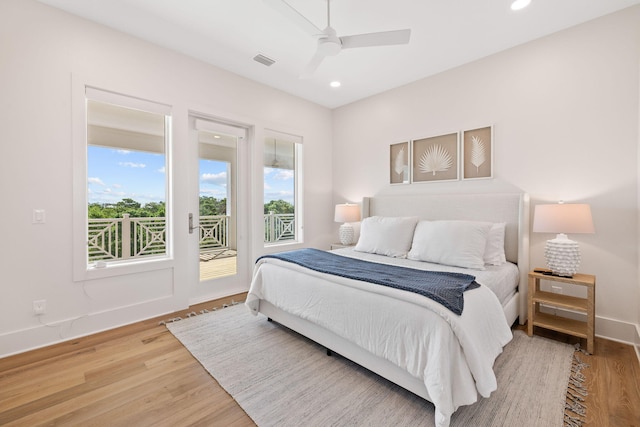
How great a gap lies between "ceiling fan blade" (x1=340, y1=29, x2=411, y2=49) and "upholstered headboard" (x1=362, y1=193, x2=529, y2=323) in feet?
6.27

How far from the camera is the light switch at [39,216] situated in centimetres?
239

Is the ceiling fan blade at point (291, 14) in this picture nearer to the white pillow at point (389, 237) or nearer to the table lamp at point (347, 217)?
the white pillow at point (389, 237)

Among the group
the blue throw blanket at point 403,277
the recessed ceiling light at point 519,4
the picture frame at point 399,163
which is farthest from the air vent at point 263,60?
the recessed ceiling light at point 519,4

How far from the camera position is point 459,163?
3.44m

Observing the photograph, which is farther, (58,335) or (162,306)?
(162,306)

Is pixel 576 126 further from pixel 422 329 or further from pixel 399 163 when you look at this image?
pixel 422 329

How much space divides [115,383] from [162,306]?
1.22 m

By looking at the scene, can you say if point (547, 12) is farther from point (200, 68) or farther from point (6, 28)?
point (6, 28)

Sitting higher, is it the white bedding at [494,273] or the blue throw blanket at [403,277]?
the blue throw blanket at [403,277]

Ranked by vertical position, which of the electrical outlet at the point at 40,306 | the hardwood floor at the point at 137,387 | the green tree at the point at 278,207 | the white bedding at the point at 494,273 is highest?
the green tree at the point at 278,207

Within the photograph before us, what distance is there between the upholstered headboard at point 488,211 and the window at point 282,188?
1463 millimetres

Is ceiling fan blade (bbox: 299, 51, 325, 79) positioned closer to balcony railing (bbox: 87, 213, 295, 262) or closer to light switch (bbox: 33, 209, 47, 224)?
balcony railing (bbox: 87, 213, 295, 262)

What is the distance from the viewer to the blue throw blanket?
5.46 ft

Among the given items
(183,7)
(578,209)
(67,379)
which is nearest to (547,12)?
(578,209)
